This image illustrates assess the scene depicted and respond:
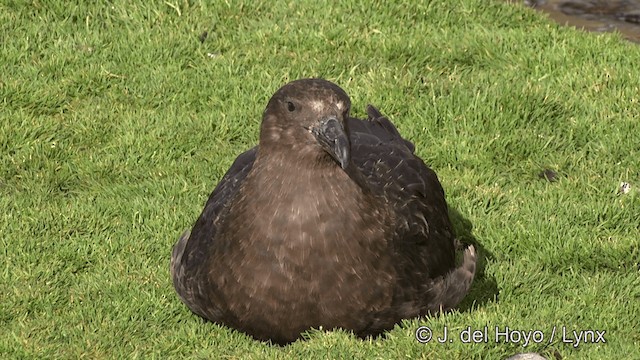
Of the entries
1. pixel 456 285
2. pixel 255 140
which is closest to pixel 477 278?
pixel 456 285

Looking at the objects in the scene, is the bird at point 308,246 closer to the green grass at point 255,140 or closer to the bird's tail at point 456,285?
the bird's tail at point 456,285

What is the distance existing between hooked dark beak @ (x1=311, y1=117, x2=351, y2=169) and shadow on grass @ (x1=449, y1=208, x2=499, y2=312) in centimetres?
135

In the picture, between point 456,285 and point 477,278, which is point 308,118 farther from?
point 477,278

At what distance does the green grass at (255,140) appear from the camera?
7.07m

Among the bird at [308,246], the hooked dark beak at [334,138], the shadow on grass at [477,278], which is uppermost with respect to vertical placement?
the hooked dark beak at [334,138]

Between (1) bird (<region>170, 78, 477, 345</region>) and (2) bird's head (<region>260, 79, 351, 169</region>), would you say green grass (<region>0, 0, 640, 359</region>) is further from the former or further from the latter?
(2) bird's head (<region>260, 79, 351, 169</region>)

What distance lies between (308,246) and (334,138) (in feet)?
1.92

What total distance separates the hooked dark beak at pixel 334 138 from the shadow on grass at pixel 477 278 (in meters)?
1.35

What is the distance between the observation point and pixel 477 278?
25.3 ft

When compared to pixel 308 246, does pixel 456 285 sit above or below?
below

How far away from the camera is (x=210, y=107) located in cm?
977

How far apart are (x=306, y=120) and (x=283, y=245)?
672 millimetres

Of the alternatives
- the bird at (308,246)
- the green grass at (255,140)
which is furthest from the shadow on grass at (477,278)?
the bird at (308,246)

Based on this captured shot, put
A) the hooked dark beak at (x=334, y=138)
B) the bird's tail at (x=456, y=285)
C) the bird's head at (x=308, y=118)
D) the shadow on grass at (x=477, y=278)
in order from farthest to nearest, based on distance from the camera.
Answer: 1. the shadow on grass at (x=477, y=278)
2. the bird's tail at (x=456, y=285)
3. the bird's head at (x=308, y=118)
4. the hooked dark beak at (x=334, y=138)
